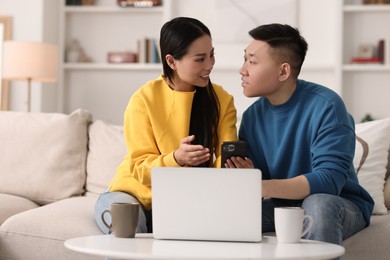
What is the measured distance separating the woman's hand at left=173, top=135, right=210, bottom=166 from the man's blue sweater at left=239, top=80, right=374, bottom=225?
30cm

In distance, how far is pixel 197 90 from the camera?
2.51m

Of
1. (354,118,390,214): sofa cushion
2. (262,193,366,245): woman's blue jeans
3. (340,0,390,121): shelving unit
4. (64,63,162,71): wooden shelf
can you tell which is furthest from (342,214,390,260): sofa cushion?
(64,63,162,71): wooden shelf

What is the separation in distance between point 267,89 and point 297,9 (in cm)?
366

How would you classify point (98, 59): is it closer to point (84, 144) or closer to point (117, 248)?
point (84, 144)

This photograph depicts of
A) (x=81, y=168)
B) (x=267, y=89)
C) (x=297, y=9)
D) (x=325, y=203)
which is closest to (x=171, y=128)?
(x=267, y=89)

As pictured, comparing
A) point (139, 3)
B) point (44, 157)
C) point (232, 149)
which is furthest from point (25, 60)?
point (232, 149)

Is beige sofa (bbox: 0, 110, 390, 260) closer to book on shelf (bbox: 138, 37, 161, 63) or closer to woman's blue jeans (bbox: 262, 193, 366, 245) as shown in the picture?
woman's blue jeans (bbox: 262, 193, 366, 245)

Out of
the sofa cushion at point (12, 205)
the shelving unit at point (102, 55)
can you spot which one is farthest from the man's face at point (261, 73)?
the shelving unit at point (102, 55)

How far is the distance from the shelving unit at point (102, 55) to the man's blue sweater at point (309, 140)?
12.4ft

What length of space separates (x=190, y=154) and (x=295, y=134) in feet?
1.29

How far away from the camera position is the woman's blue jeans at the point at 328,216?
1952mm

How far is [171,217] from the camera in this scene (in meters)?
1.75

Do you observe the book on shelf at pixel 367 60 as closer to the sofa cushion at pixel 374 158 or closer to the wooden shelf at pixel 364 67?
the wooden shelf at pixel 364 67

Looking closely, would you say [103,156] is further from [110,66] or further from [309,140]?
[110,66]
